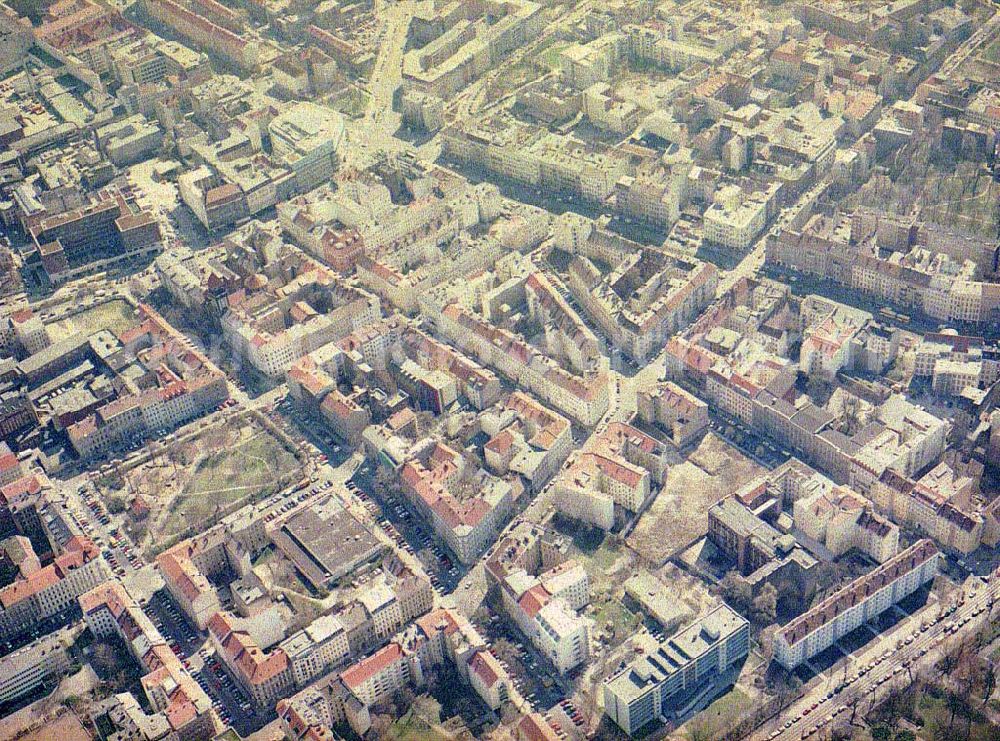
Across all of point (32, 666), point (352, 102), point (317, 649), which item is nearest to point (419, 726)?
point (317, 649)

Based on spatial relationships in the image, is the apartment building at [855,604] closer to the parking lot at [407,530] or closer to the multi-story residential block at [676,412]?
the multi-story residential block at [676,412]

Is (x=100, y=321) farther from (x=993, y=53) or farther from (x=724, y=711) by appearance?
(x=993, y=53)

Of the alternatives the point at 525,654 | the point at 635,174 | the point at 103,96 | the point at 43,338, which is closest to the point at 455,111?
the point at 635,174

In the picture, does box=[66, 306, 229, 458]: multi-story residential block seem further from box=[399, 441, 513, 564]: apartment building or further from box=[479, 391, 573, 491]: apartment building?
box=[479, 391, 573, 491]: apartment building

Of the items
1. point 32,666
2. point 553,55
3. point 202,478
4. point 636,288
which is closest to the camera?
point 32,666

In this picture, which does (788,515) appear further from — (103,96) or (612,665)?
(103,96)

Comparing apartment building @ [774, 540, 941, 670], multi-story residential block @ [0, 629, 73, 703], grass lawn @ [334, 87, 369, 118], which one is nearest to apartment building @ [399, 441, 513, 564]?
apartment building @ [774, 540, 941, 670]

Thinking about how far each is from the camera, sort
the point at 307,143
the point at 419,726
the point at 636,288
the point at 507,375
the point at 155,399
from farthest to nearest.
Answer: the point at 307,143, the point at 636,288, the point at 507,375, the point at 155,399, the point at 419,726
